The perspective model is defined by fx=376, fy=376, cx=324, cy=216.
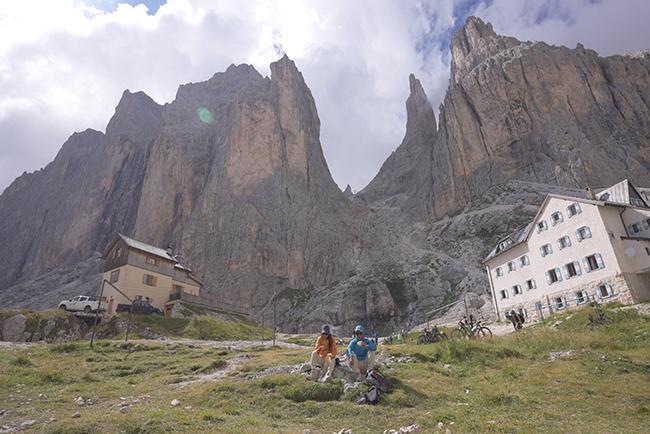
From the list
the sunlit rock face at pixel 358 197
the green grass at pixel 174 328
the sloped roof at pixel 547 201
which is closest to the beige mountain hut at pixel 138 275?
the green grass at pixel 174 328

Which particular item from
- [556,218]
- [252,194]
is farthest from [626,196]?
[252,194]

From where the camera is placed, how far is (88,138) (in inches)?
6609

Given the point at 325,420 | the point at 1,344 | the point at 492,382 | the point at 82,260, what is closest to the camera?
the point at 325,420

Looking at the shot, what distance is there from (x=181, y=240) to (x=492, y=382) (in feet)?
318

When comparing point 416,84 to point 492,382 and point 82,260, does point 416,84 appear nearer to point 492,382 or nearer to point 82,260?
point 82,260

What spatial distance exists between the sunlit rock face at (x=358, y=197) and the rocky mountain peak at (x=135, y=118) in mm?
19903

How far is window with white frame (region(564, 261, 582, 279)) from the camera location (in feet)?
119

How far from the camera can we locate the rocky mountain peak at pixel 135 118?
152500mm

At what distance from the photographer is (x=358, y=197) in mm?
140375

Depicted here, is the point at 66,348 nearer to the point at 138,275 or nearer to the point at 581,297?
the point at 138,275

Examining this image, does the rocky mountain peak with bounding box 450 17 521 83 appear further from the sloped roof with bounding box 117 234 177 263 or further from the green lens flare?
the sloped roof with bounding box 117 234 177 263

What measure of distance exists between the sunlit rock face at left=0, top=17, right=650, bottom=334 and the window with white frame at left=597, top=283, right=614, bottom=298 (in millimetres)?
30498

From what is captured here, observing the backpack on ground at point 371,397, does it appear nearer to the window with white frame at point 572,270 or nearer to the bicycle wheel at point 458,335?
the bicycle wheel at point 458,335

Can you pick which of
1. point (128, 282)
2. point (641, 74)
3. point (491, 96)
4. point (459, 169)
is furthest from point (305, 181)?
point (641, 74)
